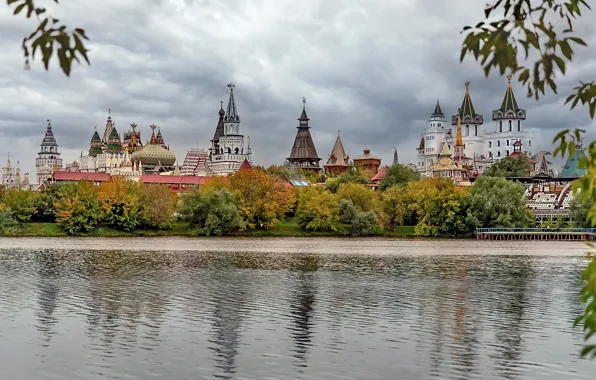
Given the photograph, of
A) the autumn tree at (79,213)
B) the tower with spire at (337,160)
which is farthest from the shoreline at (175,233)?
the tower with spire at (337,160)

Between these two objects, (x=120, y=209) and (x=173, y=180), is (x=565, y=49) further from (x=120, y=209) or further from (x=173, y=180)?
(x=173, y=180)

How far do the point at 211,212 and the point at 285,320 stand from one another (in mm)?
50737

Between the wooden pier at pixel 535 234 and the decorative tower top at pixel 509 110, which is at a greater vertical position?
the decorative tower top at pixel 509 110

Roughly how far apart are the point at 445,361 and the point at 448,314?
6.69 meters

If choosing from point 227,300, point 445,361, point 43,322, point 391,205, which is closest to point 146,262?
point 227,300

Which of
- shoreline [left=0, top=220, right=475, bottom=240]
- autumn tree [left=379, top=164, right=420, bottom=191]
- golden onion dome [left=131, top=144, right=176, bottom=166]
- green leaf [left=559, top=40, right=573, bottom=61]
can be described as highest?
golden onion dome [left=131, top=144, right=176, bottom=166]

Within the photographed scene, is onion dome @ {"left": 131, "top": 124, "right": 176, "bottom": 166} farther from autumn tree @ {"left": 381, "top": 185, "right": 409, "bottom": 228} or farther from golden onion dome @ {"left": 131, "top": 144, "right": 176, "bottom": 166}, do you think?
autumn tree @ {"left": 381, "top": 185, "right": 409, "bottom": 228}

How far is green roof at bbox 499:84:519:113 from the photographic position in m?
188

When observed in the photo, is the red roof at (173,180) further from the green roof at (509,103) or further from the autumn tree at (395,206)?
the green roof at (509,103)

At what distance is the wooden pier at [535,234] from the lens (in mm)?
75312

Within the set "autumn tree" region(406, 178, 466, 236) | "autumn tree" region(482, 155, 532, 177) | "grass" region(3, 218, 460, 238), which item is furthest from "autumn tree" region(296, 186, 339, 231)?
"autumn tree" region(482, 155, 532, 177)

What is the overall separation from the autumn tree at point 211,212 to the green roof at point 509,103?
12802cm

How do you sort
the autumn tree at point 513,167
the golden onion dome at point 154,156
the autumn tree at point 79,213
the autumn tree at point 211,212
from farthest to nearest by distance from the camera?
1. the golden onion dome at point 154,156
2. the autumn tree at point 513,167
3. the autumn tree at point 79,213
4. the autumn tree at point 211,212

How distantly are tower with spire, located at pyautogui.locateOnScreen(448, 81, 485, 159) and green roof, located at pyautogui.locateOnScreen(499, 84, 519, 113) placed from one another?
6.84 metres
